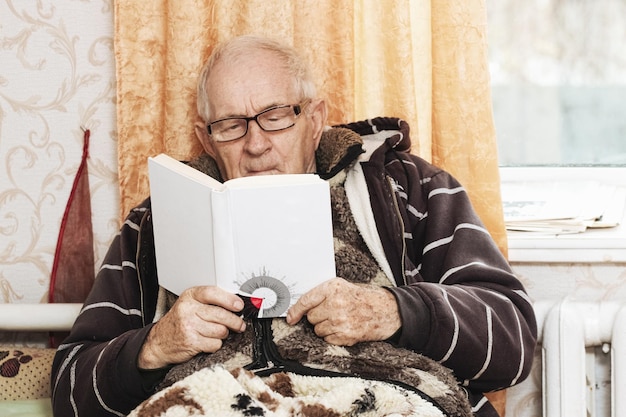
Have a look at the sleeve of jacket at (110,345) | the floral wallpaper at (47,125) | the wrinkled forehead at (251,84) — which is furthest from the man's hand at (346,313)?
the floral wallpaper at (47,125)

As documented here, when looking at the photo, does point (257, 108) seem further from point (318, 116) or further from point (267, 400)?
point (267, 400)

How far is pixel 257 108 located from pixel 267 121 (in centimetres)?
3

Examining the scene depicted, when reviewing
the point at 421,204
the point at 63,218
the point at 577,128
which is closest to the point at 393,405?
the point at 421,204

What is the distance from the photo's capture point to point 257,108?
1.51 meters

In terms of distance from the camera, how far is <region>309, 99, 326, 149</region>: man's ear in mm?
1590

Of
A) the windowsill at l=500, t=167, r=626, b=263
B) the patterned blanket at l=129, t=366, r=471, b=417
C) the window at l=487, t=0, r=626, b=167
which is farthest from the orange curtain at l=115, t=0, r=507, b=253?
the patterned blanket at l=129, t=366, r=471, b=417

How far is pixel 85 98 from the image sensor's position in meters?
1.80

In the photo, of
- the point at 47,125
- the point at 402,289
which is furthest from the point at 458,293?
the point at 47,125

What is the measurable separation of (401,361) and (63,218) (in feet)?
2.82

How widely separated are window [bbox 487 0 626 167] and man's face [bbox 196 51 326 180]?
0.66m

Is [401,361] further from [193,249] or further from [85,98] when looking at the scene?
[85,98]

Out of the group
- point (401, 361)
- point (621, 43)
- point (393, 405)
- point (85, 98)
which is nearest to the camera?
point (393, 405)

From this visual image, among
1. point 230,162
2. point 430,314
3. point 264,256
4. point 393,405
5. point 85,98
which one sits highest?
point 85,98

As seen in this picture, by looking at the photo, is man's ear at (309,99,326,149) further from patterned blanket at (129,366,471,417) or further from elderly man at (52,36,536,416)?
patterned blanket at (129,366,471,417)
